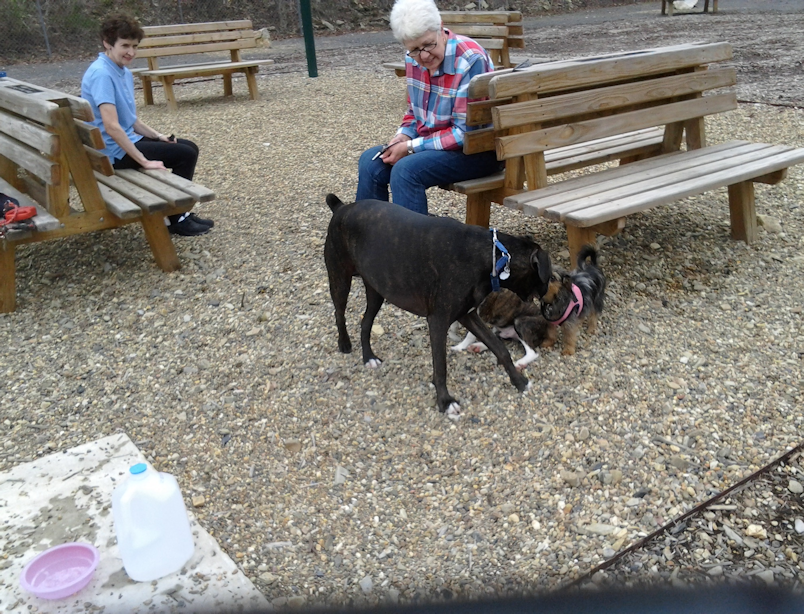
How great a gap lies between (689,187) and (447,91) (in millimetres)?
1635

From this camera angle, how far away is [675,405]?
3.51 metres

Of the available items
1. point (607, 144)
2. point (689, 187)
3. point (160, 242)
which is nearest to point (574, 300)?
point (689, 187)

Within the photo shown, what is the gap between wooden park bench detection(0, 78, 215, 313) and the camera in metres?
4.54

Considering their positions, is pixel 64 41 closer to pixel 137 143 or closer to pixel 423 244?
pixel 137 143

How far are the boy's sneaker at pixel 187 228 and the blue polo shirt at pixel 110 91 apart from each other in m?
0.69

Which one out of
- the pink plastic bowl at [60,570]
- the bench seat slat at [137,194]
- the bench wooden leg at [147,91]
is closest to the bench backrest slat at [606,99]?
the bench seat slat at [137,194]

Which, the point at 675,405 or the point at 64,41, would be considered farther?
the point at 64,41

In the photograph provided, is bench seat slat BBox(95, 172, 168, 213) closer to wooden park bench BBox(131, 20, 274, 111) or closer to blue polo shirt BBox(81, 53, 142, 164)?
blue polo shirt BBox(81, 53, 142, 164)

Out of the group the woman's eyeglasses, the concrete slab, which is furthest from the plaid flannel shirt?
the concrete slab

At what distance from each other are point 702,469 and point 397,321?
2062 millimetres

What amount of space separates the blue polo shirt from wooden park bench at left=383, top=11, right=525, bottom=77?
549 centimetres

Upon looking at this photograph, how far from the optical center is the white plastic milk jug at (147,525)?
2547 millimetres

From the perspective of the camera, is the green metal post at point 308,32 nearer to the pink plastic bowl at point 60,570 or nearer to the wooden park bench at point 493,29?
the wooden park bench at point 493,29

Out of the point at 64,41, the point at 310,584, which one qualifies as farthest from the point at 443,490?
the point at 64,41
